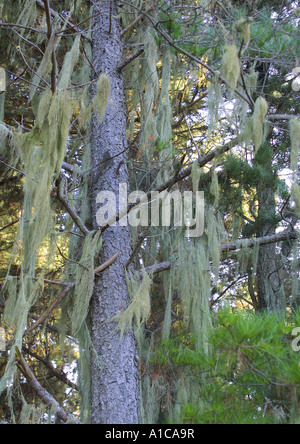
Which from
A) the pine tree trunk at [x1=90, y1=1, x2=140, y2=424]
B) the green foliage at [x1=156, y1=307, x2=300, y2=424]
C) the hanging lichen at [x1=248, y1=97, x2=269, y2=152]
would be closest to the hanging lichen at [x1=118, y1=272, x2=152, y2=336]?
the pine tree trunk at [x1=90, y1=1, x2=140, y2=424]

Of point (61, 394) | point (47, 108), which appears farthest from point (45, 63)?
point (61, 394)

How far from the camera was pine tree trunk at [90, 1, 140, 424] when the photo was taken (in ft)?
8.31

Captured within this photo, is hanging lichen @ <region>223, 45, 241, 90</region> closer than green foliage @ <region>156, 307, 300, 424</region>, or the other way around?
green foliage @ <region>156, 307, 300, 424</region>

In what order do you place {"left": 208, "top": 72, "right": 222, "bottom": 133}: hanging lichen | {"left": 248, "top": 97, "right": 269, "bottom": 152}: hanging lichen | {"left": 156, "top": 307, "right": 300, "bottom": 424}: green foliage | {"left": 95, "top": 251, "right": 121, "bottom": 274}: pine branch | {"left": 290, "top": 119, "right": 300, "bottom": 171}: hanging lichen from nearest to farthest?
{"left": 156, "top": 307, "right": 300, "bottom": 424}: green foliage
{"left": 248, "top": 97, "right": 269, "bottom": 152}: hanging lichen
{"left": 290, "top": 119, "right": 300, "bottom": 171}: hanging lichen
{"left": 95, "top": 251, "right": 121, "bottom": 274}: pine branch
{"left": 208, "top": 72, "right": 222, "bottom": 133}: hanging lichen

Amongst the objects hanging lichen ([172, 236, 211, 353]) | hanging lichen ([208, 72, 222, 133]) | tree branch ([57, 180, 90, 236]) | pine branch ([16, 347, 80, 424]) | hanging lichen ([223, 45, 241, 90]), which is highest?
hanging lichen ([208, 72, 222, 133])

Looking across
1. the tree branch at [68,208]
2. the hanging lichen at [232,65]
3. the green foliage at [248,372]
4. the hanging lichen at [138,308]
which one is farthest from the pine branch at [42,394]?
the hanging lichen at [232,65]

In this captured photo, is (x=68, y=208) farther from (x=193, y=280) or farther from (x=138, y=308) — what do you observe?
(x=193, y=280)

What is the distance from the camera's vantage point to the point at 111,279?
2.83m

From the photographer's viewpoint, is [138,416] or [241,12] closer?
[138,416]

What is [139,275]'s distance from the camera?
3096mm

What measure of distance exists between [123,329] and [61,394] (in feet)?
9.03

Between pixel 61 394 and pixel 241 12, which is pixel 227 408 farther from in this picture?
pixel 61 394

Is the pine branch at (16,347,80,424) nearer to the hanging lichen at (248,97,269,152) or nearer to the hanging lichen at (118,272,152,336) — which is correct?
the hanging lichen at (118,272,152,336)
